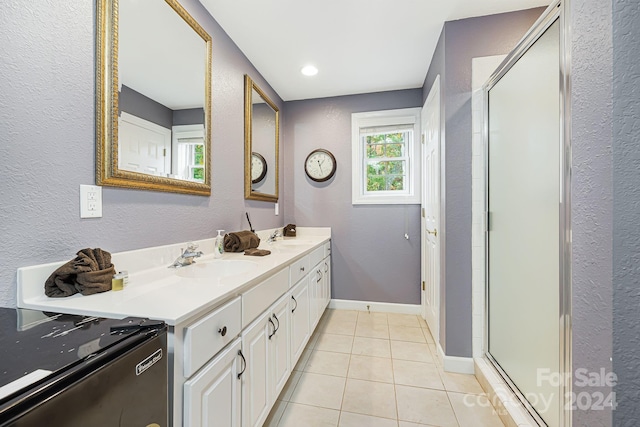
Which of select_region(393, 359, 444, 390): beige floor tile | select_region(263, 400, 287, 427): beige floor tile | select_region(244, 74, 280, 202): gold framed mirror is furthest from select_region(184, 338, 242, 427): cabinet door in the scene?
select_region(244, 74, 280, 202): gold framed mirror

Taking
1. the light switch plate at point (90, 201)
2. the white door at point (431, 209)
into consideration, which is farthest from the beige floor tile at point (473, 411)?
the light switch plate at point (90, 201)

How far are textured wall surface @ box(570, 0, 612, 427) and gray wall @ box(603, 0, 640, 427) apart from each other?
0.02 meters

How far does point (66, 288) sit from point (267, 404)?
977 mm

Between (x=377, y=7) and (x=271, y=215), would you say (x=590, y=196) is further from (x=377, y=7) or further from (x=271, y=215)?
(x=271, y=215)

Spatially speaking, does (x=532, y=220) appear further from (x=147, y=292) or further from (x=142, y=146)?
(x=142, y=146)

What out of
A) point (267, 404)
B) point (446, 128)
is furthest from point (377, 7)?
point (267, 404)

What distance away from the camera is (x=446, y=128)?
1.81 meters

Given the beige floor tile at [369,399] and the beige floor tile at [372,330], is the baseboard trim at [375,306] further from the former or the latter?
the beige floor tile at [369,399]

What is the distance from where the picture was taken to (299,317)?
1.75m

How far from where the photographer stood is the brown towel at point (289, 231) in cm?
288

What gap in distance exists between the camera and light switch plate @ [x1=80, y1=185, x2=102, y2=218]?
3.23 feet

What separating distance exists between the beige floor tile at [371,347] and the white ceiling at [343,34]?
2.45 m

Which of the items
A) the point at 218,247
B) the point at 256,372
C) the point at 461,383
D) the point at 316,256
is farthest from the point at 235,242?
the point at 461,383

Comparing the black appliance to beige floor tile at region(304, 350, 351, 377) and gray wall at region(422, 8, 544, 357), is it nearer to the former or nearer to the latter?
beige floor tile at region(304, 350, 351, 377)
